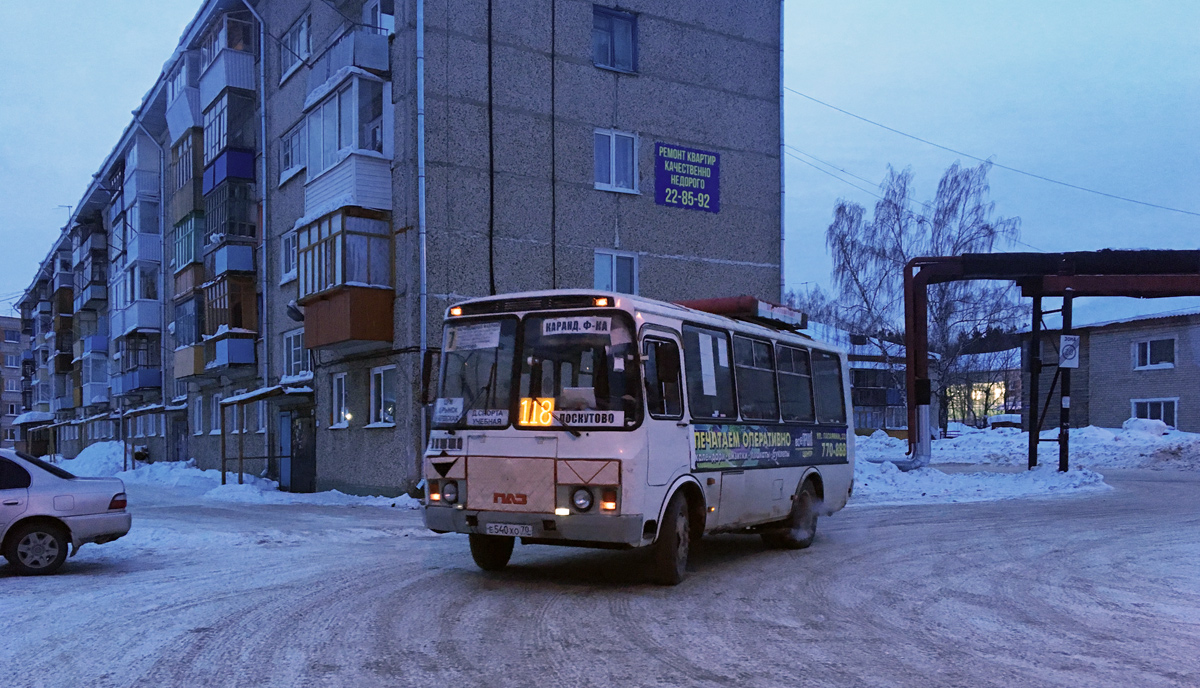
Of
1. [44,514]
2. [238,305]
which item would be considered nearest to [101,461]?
[238,305]

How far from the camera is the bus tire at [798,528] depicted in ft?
41.4

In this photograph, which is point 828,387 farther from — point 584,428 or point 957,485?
point 957,485

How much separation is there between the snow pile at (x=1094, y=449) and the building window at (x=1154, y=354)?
17.3 ft

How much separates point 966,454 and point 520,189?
964 inches

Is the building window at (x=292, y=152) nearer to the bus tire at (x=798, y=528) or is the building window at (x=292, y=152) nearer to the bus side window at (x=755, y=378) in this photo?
the bus side window at (x=755, y=378)

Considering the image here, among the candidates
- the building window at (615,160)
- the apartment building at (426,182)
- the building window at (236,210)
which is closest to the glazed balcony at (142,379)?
the apartment building at (426,182)

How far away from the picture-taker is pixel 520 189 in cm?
2277

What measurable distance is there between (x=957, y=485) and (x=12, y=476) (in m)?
19.2

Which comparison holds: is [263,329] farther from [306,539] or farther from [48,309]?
[48,309]

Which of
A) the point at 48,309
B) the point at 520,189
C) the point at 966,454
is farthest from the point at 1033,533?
the point at 48,309

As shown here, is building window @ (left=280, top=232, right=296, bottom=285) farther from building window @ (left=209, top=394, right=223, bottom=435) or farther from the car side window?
the car side window

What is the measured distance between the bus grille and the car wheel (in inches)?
190

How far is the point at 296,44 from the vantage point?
1086 inches

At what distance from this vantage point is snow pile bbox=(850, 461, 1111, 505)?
845 inches
